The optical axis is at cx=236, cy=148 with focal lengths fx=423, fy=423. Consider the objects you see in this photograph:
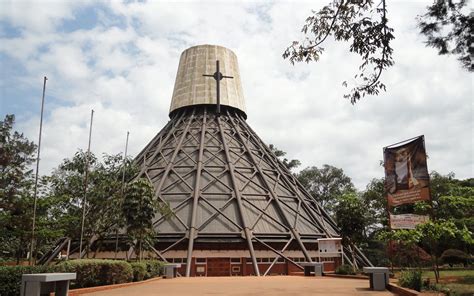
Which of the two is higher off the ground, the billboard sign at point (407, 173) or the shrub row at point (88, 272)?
the billboard sign at point (407, 173)

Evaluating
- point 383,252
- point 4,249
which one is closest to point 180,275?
point 4,249

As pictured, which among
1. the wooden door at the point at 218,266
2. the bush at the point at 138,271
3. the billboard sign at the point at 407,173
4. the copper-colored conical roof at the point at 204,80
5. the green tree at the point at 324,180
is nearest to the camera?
the bush at the point at 138,271

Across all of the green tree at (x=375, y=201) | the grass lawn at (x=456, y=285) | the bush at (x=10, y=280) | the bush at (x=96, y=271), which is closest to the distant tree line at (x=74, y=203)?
the bush at (x=96, y=271)

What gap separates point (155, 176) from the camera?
116 feet

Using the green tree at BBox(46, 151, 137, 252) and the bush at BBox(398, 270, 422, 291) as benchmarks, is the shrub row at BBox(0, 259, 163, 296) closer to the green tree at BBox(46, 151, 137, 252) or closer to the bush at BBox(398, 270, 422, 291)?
the green tree at BBox(46, 151, 137, 252)

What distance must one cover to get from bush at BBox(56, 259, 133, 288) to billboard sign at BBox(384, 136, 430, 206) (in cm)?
1415

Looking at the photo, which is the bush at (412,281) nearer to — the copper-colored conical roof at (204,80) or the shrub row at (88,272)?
the shrub row at (88,272)

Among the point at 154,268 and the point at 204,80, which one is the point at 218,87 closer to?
the point at 204,80

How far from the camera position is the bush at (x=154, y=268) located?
22.8 m

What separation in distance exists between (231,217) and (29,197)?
44.3ft

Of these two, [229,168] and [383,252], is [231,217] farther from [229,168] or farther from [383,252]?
[383,252]

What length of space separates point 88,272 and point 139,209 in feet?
24.7

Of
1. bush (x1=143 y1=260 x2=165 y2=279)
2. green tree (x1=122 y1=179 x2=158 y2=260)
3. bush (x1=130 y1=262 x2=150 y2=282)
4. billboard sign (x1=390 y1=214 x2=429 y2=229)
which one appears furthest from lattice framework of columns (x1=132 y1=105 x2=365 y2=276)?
billboard sign (x1=390 y1=214 x2=429 y2=229)

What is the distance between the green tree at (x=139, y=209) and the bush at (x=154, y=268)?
148 centimetres
